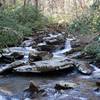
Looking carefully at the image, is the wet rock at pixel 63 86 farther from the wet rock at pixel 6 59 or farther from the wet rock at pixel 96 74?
the wet rock at pixel 6 59

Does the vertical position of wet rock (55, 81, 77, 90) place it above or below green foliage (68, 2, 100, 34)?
below

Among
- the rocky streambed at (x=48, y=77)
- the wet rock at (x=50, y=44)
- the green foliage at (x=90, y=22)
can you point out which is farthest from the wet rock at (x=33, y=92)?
the wet rock at (x=50, y=44)

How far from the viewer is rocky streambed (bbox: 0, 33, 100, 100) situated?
312 inches

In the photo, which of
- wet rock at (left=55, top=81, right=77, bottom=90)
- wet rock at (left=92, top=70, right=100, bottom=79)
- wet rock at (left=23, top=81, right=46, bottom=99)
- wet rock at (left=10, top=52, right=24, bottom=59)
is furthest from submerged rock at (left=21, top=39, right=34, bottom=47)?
wet rock at (left=23, top=81, right=46, bottom=99)

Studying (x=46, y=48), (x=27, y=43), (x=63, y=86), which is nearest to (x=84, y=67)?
(x=63, y=86)

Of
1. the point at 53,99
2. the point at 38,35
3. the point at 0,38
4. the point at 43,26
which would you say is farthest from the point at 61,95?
the point at 43,26

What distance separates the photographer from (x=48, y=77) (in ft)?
32.7

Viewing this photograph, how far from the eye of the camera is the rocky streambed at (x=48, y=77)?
7914 mm

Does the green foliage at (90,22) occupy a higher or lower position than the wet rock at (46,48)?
higher

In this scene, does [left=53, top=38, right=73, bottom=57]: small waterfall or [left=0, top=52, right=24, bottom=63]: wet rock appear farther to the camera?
[left=53, top=38, right=73, bottom=57]: small waterfall

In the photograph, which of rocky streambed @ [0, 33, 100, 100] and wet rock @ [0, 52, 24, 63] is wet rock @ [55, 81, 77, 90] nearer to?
rocky streambed @ [0, 33, 100, 100]

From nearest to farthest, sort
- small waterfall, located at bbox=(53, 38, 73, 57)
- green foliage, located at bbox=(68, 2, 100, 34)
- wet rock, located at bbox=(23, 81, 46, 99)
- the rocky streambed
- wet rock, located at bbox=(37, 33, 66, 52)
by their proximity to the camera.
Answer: wet rock, located at bbox=(23, 81, 46, 99)
the rocky streambed
green foliage, located at bbox=(68, 2, 100, 34)
small waterfall, located at bbox=(53, 38, 73, 57)
wet rock, located at bbox=(37, 33, 66, 52)

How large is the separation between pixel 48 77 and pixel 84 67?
63.8 inches

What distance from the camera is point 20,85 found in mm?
8930
